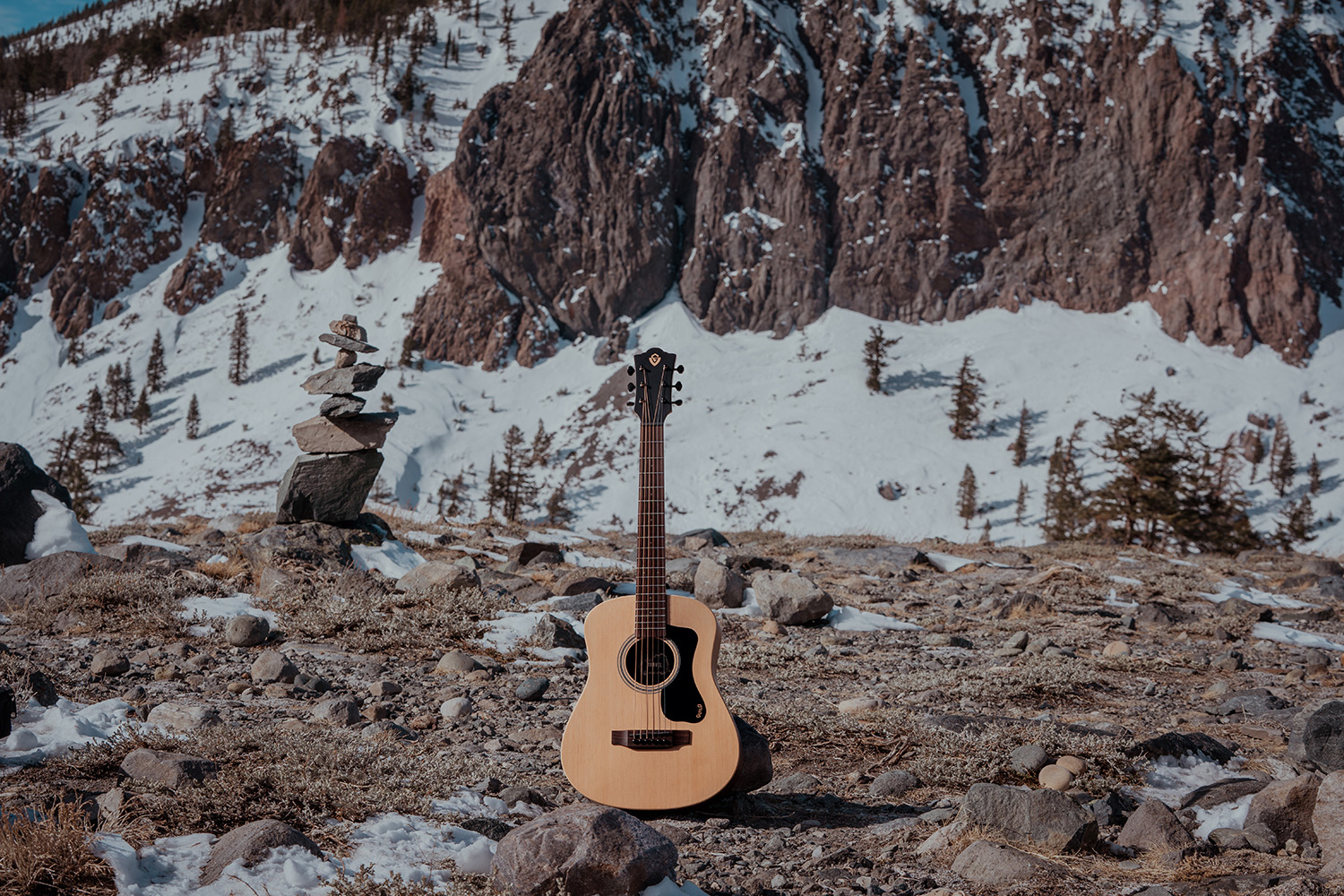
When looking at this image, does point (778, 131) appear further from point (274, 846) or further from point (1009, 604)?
point (274, 846)

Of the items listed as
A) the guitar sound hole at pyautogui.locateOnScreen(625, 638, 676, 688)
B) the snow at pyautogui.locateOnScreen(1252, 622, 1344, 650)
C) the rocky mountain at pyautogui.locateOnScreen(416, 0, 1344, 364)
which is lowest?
the snow at pyautogui.locateOnScreen(1252, 622, 1344, 650)

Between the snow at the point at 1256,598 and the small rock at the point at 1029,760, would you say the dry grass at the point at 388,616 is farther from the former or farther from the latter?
the snow at the point at 1256,598

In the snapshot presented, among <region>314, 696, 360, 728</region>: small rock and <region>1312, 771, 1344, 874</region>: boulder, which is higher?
<region>1312, 771, 1344, 874</region>: boulder

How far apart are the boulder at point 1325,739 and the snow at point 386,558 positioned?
28.6 ft

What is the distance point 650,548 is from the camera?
4.05 meters

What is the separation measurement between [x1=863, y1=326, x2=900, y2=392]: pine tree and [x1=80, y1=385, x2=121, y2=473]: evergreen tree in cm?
5090

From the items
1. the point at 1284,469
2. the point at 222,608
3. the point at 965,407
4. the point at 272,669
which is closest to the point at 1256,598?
the point at 272,669

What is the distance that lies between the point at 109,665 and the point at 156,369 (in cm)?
7210

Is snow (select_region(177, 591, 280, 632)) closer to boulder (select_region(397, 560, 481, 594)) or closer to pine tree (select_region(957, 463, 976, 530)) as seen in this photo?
boulder (select_region(397, 560, 481, 594))

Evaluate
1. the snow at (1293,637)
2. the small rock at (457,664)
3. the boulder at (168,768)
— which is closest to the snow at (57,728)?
the boulder at (168,768)

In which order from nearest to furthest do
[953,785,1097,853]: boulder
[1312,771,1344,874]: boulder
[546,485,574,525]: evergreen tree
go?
[1312,771,1344,874]: boulder
[953,785,1097,853]: boulder
[546,485,574,525]: evergreen tree

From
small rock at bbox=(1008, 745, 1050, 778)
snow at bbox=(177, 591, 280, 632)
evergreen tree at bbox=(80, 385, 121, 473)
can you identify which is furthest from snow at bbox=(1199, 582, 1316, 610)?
evergreen tree at bbox=(80, 385, 121, 473)

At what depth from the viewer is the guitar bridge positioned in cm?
358

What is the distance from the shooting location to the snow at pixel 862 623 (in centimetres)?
851
